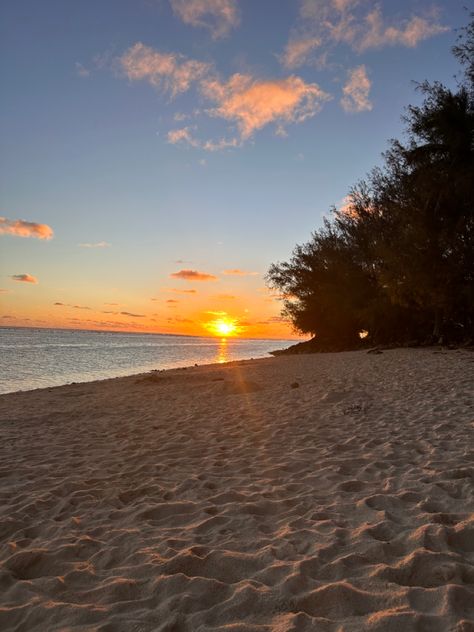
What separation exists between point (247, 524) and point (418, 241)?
74.6ft

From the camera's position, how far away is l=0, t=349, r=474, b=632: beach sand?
298 cm

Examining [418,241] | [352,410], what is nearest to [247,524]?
[352,410]

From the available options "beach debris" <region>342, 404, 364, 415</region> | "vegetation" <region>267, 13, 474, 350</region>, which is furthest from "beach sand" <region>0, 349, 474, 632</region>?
"vegetation" <region>267, 13, 474, 350</region>

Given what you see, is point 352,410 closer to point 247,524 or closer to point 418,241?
point 247,524

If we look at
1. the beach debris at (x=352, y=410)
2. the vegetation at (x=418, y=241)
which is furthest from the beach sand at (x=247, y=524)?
the vegetation at (x=418, y=241)

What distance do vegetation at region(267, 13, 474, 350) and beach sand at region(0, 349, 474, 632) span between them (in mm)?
15940

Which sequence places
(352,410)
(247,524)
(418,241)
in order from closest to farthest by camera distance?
(247,524), (352,410), (418,241)

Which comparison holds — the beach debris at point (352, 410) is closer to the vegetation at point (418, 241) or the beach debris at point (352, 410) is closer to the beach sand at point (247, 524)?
the beach sand at point (247, 524)

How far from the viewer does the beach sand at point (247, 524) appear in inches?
117

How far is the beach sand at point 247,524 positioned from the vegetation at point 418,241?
628 inches

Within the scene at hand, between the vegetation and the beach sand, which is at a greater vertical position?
the vegetation

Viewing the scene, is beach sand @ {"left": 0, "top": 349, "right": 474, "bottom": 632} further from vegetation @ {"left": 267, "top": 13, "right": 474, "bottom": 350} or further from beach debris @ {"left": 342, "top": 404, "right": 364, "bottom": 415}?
vegetation @ {"left": 267, "top": 13, "right": 474, "bottom": 350}

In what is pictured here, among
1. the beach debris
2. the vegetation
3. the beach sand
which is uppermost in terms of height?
the vegetation

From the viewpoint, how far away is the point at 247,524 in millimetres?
4371
